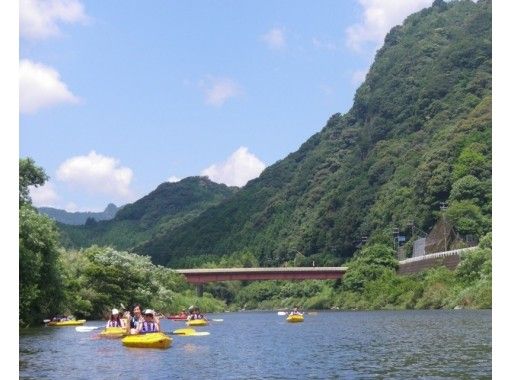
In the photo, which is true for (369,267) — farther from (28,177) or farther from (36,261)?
(36,261)

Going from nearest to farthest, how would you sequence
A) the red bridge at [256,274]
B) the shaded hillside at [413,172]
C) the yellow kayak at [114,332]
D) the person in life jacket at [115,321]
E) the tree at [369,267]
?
the yellow kayak at [114,332], the person in life jacket at [115,321], the tree at [369,267], the red bridge at [256,274], the shaded hillside at [413,172]

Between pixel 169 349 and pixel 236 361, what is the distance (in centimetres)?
647

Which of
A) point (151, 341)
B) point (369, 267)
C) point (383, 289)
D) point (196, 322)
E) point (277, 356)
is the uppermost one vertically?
point (369, 267)

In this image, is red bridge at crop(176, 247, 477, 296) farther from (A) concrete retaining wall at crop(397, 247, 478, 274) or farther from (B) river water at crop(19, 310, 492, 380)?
(B) river water at crop(19, 310, 492, 380)

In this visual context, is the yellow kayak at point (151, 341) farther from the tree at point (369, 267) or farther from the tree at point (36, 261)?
the tree at point (369, 267)

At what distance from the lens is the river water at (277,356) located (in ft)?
93.1

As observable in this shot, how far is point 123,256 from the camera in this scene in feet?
262

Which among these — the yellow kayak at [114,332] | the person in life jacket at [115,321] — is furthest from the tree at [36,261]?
the yellow kayak at [114,332]

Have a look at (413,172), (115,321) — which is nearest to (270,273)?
(413,172)

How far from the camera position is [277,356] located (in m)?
35.0

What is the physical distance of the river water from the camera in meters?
28.4
